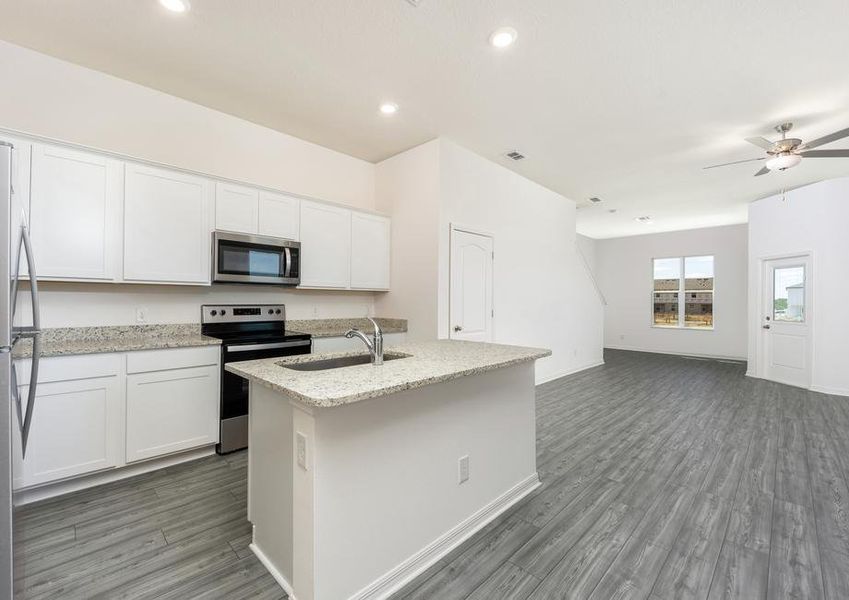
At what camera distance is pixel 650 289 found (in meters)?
9.10

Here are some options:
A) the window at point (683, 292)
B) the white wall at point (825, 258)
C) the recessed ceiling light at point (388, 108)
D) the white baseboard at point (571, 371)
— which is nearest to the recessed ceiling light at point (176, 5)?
the recessed ceiling light at point (388, 108)

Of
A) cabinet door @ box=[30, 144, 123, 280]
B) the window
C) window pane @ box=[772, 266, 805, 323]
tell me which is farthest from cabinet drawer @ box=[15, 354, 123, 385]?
the window

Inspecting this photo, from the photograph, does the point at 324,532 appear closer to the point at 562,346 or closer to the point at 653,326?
the point at 562,346

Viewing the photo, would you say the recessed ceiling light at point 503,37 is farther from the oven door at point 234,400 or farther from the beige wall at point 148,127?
the oven door at point 234,400

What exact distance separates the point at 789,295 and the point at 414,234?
6.14 metres

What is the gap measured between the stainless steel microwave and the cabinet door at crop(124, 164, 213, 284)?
0.35ft

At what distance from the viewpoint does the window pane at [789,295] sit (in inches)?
220

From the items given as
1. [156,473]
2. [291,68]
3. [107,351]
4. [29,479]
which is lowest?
[156,473]

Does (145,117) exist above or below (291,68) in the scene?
below

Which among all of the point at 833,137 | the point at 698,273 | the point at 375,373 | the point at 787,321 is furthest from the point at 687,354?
the point at 375,373

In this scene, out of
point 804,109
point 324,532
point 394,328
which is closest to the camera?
point 324,532

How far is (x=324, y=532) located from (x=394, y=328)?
9.59 feet

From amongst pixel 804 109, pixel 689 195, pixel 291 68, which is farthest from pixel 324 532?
pixel 689 195

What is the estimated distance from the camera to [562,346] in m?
6.09
